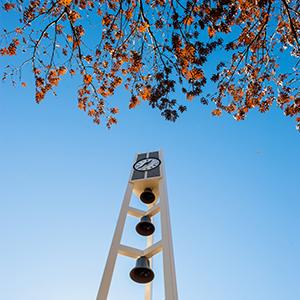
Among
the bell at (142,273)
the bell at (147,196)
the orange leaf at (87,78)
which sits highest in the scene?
the bell at (147,196)

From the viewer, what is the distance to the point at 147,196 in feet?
25.5

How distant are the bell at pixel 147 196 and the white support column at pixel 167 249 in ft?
1.09

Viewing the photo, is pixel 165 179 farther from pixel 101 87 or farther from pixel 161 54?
pixel 161 54

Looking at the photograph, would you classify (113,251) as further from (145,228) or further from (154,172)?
(154,172)

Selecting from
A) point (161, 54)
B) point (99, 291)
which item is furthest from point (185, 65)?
point (99, 291)

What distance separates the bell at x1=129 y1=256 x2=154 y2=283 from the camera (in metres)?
5.98

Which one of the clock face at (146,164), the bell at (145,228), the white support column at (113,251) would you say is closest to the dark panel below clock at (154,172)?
the clock face at (146,164)

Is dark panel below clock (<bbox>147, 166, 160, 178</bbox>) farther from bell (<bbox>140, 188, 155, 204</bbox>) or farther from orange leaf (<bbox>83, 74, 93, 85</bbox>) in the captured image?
orange leaf (<bbox>83, 74, 93, 85</bbox>)

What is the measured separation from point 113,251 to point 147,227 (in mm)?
829

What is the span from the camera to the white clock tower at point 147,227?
5.88 m

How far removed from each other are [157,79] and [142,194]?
3431mm

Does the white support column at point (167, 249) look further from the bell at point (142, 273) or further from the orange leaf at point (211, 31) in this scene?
the orange leaf at point (211, 31)

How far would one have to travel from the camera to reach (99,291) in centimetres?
577

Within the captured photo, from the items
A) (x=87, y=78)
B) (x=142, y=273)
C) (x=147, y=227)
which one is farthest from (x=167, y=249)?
(x=87, y=78)
